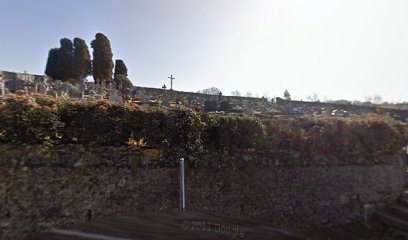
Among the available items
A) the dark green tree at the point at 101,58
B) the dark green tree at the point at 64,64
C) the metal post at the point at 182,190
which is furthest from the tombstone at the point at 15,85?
the dark green tree at the point at 101,58

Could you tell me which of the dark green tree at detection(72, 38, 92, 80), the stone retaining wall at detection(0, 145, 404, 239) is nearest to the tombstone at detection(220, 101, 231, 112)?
the stone retaining wall at detection(0, 145, 404, 239)

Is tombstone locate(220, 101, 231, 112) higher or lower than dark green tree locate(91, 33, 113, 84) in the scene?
lower

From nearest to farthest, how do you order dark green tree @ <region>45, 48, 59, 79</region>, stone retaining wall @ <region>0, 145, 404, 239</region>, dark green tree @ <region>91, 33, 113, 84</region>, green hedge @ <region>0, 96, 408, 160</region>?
stone retaining wall @ <region>0, 145, 404, 239</region>, green hedge @ <region>0, 96, 408, 160</region>, dark green tree @ <region>45, 48, 59, 79</region>, dark green tree @ <region>91, 33, 113, 84</region>

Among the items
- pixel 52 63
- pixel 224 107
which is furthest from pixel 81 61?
pixel 224 107

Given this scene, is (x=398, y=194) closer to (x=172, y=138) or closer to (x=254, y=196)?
(x=254, y=196)

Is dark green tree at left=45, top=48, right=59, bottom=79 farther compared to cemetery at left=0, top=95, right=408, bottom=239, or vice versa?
dark green tree at left=45, top=48, right=59, bottom=79

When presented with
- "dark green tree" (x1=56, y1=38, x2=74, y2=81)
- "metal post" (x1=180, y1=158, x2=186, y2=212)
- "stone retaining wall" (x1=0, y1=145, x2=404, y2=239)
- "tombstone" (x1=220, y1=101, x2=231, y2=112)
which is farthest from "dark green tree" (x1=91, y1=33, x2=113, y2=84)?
"metal post" (x1=180, y1=158, x2=186, y2=212)

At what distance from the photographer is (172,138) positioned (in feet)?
23.4

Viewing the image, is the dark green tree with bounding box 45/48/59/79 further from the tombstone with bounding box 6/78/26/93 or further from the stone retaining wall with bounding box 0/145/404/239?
the stone retaining wall with bounding box 0/145/404/239

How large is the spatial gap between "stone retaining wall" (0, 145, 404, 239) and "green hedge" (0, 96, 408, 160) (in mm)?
297

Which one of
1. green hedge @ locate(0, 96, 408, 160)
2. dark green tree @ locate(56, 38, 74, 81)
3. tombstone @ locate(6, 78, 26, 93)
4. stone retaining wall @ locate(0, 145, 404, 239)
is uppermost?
dark green tree @ locate(56, 38, 74, 81)

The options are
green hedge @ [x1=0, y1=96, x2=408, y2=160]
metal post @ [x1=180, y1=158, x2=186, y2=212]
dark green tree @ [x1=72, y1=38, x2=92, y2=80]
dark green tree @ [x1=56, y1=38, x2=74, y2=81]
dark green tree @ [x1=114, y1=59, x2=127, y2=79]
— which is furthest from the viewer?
dark green tree @ [x1=114, y1=59, x2=127, y2=79]

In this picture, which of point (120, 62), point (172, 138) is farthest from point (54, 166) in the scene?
point (120, 62)

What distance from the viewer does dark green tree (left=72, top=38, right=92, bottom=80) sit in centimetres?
2150
